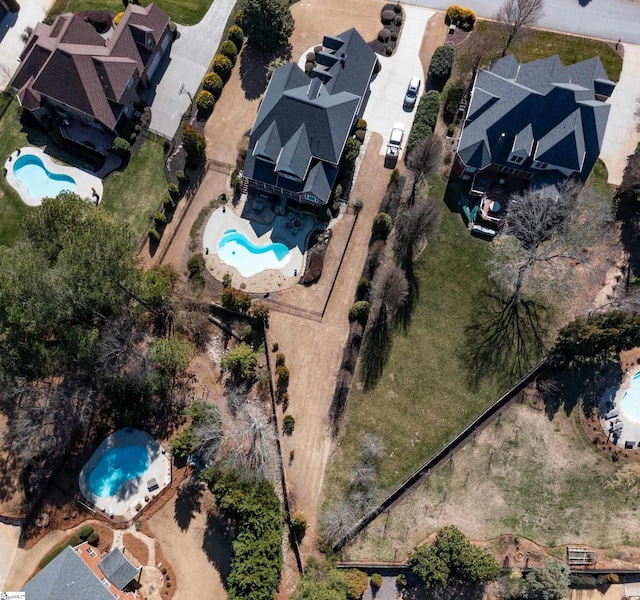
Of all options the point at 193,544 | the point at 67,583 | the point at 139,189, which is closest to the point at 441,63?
the point at 139,189

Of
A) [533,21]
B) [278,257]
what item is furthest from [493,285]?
[533,21]

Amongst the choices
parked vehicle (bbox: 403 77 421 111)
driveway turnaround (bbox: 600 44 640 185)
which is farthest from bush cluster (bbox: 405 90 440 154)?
driveway turnaround (bbox: 600 44 640 185)

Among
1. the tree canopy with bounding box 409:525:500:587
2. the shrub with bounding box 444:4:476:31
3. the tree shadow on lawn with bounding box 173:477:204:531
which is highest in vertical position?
the shrub with bounding box 444:4:476:31

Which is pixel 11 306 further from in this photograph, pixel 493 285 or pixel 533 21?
pixel 533 21

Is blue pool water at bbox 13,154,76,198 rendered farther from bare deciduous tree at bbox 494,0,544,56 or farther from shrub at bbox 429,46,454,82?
bare deciduous tree at bbox 494,0,544,56

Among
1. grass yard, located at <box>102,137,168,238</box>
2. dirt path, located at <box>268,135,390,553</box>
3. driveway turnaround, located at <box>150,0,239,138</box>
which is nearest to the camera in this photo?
dirt path, located at <box>268,135,390,553</box>

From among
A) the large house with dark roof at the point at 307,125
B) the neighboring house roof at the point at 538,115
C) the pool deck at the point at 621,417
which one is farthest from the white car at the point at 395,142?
the pool deck at the point at 621,417

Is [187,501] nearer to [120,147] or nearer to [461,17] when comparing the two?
[120,147]
